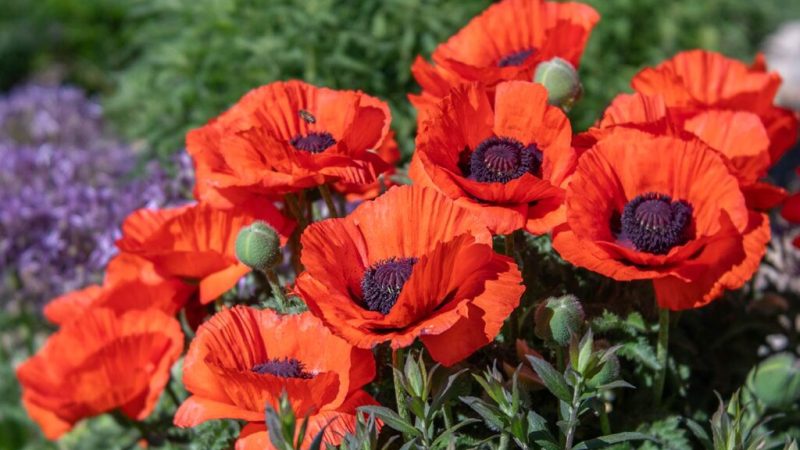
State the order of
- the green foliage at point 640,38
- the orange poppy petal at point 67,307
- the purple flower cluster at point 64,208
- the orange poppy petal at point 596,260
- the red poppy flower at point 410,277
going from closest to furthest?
the red poppy flower at point 410,277, the orange poppy petal at point 596,260, the orange poppy petal at point 67,307, the purple flower cluster at point 64,208, the green foliage at point 640,38

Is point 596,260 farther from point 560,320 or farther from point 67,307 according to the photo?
point 67,307

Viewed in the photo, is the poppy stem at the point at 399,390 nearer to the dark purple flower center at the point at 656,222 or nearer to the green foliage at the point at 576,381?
the green foliage at the point at 576,381

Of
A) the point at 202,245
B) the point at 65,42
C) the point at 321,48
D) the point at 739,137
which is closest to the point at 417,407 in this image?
the point at 202,245

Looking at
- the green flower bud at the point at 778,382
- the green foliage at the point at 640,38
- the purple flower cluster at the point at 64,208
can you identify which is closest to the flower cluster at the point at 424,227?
the green flower bud at the point at 778,382

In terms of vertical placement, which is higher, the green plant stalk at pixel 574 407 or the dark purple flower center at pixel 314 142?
the dark purple flower center at pixel 314 142

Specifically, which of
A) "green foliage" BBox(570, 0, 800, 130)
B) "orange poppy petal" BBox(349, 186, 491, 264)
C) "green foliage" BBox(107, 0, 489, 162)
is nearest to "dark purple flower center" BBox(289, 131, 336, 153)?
"orange poppy petal" BBox(349, 186, 491, 264)

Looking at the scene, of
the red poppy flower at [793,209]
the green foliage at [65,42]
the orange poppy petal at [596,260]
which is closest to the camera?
the orange poppy petal at [596,260]

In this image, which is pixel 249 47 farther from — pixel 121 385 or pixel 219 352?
pixel 219 352
